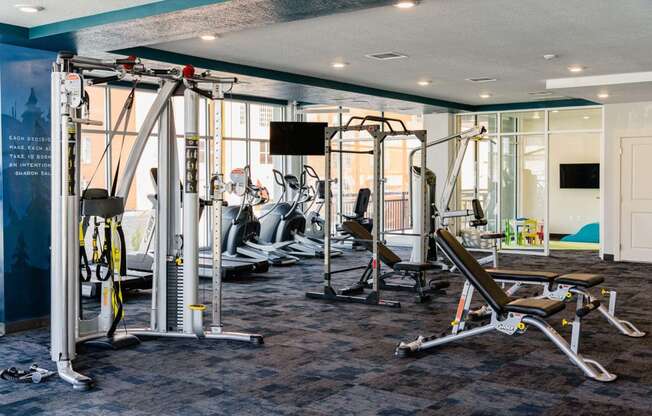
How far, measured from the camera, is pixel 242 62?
780 cm

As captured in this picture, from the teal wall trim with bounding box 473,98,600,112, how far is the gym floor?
5252 millimetres

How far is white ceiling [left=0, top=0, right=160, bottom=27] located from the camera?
186 inches

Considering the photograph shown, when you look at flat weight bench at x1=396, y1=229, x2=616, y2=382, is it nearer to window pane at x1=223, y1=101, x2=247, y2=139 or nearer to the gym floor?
the gym floor

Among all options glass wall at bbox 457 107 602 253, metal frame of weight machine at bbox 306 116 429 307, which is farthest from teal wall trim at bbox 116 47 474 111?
metal frame of weight machine at bbox 306 116 429 307

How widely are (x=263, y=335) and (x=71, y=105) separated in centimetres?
231

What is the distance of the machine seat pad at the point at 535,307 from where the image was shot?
430 cm

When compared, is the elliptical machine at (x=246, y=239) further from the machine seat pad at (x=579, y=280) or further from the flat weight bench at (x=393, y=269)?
the machine seat pad at (x=579, y=280)

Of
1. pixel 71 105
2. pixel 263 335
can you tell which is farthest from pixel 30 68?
pixel 263 335

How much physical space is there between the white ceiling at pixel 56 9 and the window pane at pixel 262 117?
6766mm

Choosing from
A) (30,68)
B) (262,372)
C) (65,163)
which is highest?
(30,68)

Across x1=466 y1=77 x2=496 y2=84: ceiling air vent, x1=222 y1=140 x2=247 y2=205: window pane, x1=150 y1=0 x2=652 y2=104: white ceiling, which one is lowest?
x1=222 y1=140 x2=247 y2=205: window pane

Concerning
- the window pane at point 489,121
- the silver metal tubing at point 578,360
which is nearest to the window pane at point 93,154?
the window pane at point 489,121

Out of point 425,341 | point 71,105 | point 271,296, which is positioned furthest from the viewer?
point 271,296

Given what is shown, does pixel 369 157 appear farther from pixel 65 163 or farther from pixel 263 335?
pixel 65 163
